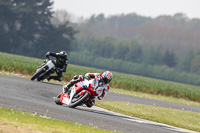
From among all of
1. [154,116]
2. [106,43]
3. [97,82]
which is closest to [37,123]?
[97,82]

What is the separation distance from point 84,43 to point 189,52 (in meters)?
32.7

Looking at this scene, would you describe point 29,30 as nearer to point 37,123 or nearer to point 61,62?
point 61,62

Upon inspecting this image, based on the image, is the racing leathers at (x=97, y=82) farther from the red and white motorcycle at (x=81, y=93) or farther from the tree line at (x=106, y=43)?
the tree line at (x=106, y=43)

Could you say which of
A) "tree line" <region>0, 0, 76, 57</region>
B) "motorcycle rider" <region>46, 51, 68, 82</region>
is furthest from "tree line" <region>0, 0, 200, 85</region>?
"motorcycle rider" <region>46, 51, 68, 82</region>

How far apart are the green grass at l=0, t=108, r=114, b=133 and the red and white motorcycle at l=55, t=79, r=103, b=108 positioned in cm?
312

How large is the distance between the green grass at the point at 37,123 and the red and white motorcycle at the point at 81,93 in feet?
10.2

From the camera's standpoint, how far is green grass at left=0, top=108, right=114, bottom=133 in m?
9.09

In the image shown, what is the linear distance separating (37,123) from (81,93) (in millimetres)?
4348

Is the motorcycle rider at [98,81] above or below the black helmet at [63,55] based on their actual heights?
below

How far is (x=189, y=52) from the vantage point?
8369cm

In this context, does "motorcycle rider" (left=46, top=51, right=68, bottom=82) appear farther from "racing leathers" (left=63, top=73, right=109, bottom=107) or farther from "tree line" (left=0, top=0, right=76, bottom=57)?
"tree line" (left=0, top=0, right=76, bottom=57)

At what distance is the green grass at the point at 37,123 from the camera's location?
909cm

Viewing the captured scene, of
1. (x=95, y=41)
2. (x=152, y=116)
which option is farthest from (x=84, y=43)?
(x=152, y=116)

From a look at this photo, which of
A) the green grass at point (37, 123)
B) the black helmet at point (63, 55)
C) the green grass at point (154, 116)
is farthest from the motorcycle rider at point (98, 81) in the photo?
the black helmet at point (63, 55)
